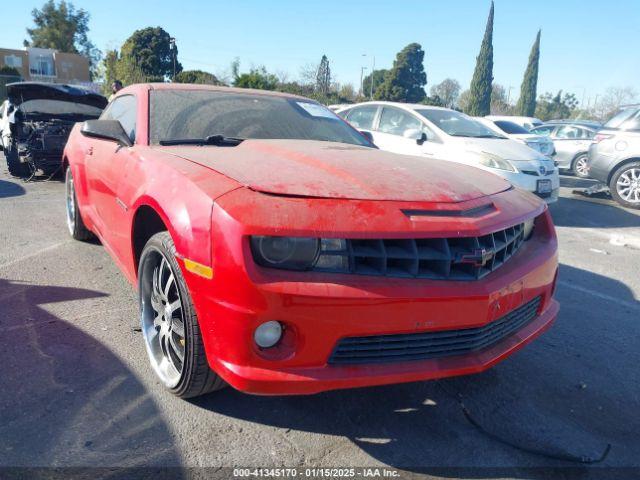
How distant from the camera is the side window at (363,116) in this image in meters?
8.47

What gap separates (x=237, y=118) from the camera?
3.39 m

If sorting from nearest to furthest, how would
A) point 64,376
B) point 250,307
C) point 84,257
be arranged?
1. point 250,307
2. point 64,376
3. point 84,257

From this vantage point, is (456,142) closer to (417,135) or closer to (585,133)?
(417,135)

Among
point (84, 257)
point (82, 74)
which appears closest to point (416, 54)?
point (82, 74)

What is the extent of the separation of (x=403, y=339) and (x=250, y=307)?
0.62m

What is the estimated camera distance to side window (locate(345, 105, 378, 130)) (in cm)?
847

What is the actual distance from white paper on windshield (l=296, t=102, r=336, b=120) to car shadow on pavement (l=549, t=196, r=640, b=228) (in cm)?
440

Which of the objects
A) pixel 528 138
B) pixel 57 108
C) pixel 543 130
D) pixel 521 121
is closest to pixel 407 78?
pixel 521 121

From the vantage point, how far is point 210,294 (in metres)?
1.87

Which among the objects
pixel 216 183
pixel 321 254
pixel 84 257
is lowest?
pixel 84 257

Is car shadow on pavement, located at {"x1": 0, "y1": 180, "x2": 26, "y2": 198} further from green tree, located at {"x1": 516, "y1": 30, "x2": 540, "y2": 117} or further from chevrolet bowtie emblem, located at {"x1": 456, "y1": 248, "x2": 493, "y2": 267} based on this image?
green tree, located at {"x1": 516, "y1": 30, "x2": 540, "y2": 117}

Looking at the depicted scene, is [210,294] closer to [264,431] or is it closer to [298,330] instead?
[298,330]

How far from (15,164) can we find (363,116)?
6.00 meters

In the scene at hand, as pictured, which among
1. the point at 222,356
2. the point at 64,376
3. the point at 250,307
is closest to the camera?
the point at 250,307
